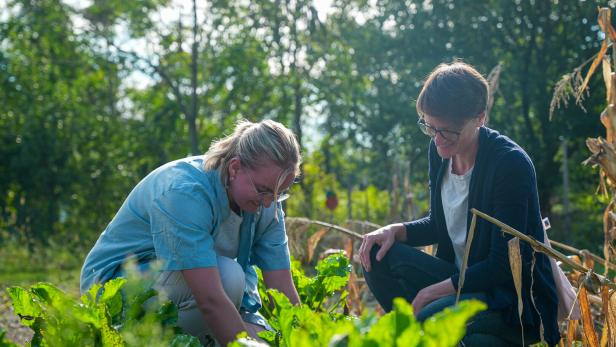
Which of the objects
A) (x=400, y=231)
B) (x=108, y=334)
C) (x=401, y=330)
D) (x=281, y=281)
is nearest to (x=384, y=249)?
(x=400, y=231)

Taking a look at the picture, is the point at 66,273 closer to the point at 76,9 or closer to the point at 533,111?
the point at 76,9

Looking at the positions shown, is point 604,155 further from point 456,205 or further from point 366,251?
point 366,251

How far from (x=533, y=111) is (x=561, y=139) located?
731mm

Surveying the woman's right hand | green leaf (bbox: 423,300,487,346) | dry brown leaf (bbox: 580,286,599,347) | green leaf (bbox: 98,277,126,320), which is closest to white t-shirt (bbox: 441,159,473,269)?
the woman's right hand

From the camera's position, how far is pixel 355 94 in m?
11.0

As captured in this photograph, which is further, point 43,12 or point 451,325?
point 43,12

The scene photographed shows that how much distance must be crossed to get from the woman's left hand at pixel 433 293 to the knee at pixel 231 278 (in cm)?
62

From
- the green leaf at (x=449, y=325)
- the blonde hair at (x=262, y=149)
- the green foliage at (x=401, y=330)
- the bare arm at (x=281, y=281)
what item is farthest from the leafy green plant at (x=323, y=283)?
the green leaf at (x=449, y=325)

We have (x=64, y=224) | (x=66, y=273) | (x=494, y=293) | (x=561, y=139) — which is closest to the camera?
(x=494, y=293)

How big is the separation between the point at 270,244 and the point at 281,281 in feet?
0.53

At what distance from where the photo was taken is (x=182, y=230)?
8.15 feet

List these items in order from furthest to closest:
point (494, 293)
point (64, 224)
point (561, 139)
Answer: point (561, 139)
point (64, 224)
point (494, 293)

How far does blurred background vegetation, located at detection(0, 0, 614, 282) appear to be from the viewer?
9562mm

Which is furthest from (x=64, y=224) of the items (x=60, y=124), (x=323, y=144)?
(x=323, y=144)
